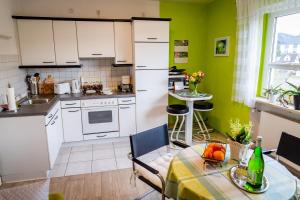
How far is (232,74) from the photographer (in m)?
3.52

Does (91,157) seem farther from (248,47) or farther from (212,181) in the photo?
(248,47)

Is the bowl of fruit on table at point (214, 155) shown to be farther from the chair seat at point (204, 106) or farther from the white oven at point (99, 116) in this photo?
the white oven at point (99, 116)

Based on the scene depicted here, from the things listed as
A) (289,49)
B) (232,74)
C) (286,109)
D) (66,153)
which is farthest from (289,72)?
(66,153)

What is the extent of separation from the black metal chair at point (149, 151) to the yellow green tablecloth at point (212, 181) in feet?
0.84

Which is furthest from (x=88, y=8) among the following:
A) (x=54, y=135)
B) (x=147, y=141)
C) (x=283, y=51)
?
(x=283, y=51)

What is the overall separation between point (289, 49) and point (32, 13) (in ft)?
12.7

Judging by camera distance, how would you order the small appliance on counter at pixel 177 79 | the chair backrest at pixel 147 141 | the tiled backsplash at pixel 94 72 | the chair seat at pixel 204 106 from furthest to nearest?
1. the small appliance on counter at pixel 177 79
2. the tiled backsplash at pixel 94 72
3. the chair seat at pixel 204 106
4. the chair backrest at pixel 147 141

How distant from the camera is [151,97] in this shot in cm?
375

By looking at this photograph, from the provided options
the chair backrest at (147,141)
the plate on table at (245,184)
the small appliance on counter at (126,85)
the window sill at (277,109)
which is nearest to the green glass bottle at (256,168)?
the plate on table at (245,184)

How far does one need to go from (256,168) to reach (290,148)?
66 cm

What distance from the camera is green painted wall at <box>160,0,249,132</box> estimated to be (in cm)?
358

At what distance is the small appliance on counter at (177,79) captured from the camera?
3.92 m

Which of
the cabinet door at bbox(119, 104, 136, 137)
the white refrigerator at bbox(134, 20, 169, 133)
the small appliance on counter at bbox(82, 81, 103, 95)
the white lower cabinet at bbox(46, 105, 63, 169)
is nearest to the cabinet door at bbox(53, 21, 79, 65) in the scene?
the small appliance on counter at bbox(82, 81, 103, 95)

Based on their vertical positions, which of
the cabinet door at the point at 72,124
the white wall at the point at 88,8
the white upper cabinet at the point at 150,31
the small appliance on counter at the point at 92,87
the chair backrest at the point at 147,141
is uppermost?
the white wall at the point at 88,8
